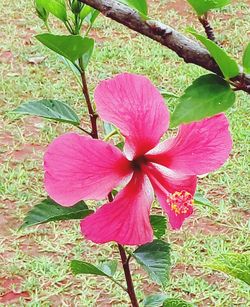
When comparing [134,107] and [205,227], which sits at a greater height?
[134,107]

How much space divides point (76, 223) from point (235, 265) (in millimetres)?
2639

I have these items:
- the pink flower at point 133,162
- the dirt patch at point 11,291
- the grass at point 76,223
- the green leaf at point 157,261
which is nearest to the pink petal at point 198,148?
the pink flower at point 133,162

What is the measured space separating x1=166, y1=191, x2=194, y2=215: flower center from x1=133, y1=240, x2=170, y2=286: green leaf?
0.85 ft

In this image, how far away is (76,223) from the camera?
3.22 meters

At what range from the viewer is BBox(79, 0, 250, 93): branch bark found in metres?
0.44

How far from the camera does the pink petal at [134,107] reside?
511 mm

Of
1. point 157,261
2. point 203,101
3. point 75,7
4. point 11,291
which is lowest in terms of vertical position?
point 11,291

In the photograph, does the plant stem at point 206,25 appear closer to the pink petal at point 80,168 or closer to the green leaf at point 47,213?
the pink petal at point 80,168

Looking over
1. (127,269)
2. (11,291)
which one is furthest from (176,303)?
(11,291)

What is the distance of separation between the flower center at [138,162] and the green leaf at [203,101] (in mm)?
124

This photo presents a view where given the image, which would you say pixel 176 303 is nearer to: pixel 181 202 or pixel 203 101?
pixel 181 202

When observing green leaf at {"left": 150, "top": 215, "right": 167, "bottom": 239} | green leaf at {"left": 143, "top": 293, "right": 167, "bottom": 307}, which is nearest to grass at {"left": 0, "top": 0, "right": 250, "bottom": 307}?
green leaf at {"left": 143, "top": 293, "right": 167, "bottom": 307}

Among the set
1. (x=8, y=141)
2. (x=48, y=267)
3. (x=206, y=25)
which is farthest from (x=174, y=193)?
(x=8, y=141)

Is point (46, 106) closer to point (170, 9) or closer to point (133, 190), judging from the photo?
point (133, 190)
